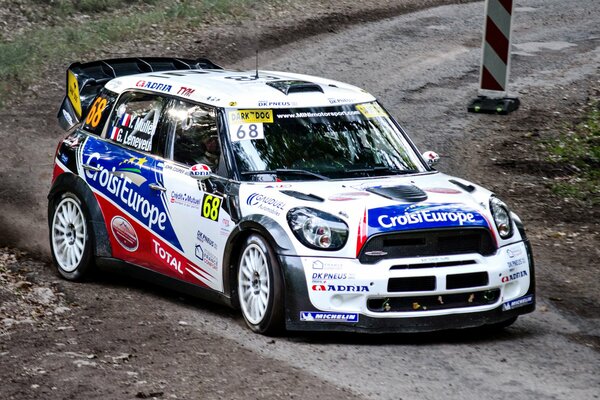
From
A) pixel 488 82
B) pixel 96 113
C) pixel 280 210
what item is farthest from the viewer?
pixel 488 82

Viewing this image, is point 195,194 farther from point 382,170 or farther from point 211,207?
point 382,170

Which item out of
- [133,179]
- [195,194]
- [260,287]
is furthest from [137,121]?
[260,287]

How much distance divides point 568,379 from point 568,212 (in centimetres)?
512

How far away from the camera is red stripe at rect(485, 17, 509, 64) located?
14.6 m

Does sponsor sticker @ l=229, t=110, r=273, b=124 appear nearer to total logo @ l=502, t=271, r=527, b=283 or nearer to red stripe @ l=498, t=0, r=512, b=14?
total logo @ l=502, t=271, r=527, b=283

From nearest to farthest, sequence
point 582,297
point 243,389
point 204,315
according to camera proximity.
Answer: point 243,389 < point 204,315 < point 582,297

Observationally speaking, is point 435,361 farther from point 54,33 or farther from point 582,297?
point 54,33

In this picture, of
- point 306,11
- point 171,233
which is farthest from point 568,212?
point 306,11

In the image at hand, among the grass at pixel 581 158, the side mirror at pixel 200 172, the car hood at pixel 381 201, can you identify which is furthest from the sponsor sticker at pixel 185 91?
the grass at pixel 581 158

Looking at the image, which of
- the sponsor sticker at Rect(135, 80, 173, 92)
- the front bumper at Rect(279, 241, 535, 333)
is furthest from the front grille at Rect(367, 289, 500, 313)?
the sponsor sticker at Rect(135, 80, 173, 92)

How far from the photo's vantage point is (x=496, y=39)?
14.6 meters

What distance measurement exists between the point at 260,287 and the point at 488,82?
776 centimetres

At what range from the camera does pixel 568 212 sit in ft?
Answer: 39.2

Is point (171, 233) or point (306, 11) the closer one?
point (171, 233)
